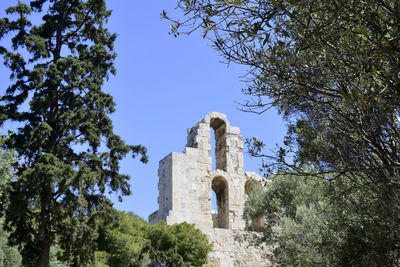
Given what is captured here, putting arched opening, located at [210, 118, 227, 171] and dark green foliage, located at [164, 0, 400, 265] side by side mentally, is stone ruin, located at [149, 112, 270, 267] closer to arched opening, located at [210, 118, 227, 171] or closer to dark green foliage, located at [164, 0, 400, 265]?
arched opening, located at [210, 118, 227, 171]

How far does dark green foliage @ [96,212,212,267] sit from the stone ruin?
8.69 ft

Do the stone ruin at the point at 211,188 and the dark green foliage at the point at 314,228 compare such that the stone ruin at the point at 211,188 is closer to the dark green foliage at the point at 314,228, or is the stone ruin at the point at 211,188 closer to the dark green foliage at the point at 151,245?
the dark green foliage at the point at 314,228

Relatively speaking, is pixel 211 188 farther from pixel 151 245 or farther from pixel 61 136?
pixel 61 136

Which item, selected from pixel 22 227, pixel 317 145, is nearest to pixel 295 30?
pixel 317 145

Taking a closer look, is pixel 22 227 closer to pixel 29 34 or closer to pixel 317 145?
pixel 29 34

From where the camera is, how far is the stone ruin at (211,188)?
23.2 metres

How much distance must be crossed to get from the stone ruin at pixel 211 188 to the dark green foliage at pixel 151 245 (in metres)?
2.65

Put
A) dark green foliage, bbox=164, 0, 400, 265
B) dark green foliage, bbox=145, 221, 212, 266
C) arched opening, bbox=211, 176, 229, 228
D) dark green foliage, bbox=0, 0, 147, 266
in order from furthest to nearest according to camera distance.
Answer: arched opening, bbox=211, 176, 229, 228 < dark green foliage, bbox=145, 221, 212, 266 < dark green foliage, bbox=0, 0, 147, 266 < dark green foliage, bbox=164, 0, 400, 265

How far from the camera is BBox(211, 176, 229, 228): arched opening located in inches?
1020

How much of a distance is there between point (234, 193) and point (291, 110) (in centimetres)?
1913

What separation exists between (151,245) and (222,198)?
817 centimetres

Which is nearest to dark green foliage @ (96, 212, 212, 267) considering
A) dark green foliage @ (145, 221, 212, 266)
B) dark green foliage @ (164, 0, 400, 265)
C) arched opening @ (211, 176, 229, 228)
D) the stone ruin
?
dark green foliage @ (145, 221, 212, 266)

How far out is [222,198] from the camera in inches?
1057

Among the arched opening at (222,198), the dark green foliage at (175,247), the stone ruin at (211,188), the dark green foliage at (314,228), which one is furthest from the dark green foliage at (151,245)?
the arched opening at (222,198)
